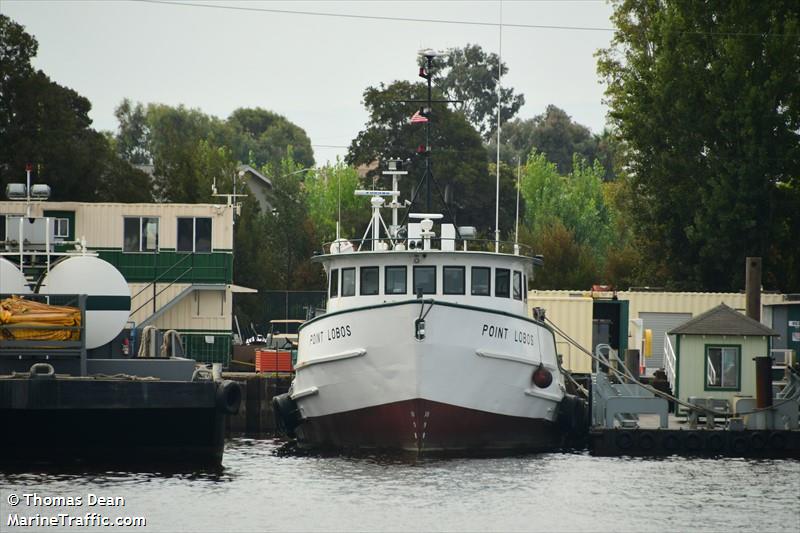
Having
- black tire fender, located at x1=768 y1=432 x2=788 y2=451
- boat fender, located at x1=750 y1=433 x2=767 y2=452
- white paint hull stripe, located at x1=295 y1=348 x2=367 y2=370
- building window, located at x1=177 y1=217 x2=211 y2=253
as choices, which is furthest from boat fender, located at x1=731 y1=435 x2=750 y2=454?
building window, located at x1=177 y1=217 x2=211 y2=253

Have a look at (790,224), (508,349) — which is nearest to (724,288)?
(790,224)

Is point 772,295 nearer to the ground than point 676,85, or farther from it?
nearer to the ground

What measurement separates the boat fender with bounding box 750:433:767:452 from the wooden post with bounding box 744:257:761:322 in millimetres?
6610

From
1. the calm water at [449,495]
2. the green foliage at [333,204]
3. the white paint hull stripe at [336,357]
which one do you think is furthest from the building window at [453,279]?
the green foliage at [333,204]

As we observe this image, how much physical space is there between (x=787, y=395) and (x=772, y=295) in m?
14.3

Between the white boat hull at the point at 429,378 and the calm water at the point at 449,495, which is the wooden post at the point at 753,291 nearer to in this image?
the calm water at the point at 449,495

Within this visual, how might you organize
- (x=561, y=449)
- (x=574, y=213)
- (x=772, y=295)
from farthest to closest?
(x=574, y=213) < (x=772, y=295) < (x=561, y=449)

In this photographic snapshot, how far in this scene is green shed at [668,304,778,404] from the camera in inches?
1491

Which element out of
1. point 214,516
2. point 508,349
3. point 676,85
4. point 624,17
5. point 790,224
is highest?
point 624,17

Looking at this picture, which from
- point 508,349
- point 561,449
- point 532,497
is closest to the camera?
point 532,497

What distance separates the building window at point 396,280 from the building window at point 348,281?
1.06 metres

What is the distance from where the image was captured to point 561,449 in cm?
3825

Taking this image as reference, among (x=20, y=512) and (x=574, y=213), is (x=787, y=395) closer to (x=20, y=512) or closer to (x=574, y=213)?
(x=20, y=512)

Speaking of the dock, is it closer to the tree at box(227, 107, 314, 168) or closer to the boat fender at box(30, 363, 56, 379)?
the boat fender at box(30, 363, 56, 379)
